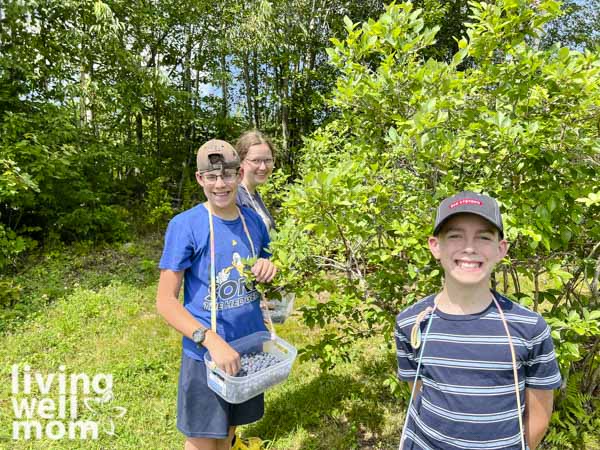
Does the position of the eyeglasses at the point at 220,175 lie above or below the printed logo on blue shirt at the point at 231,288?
above

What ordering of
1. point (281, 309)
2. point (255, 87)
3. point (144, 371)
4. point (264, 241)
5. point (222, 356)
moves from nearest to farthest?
point (222, 356) < point (264, 241) < point (281, 309) < point (144, 371) < point (255, 87)

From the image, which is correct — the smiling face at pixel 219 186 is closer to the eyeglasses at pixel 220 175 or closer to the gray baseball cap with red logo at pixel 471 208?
the eyeglasses at pixel 220 175

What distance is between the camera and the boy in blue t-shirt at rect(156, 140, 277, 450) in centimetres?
186

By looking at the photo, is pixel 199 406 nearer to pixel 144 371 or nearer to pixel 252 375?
pixel 252 375

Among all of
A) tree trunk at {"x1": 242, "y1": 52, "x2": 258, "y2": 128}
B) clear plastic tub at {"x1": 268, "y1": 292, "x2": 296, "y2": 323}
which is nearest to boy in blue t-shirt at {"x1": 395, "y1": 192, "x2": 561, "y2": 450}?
clear plastic tub at {"x1": 268, "y1": 292, "x2": 296, "y2": 323}

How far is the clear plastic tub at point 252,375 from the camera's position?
68.6 inches

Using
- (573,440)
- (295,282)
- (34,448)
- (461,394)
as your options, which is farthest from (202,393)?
(573,440)

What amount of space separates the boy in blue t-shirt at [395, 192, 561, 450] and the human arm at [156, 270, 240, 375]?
75cm

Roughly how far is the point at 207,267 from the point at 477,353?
1159 millimetres

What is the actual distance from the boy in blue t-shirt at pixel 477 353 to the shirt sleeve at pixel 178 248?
1.00m

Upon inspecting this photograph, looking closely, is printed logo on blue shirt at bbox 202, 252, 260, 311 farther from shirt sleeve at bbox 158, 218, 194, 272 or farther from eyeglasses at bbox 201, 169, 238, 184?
eyeglasses at bbox 201, 169, 238, 184

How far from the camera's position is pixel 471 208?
1359 millimetres

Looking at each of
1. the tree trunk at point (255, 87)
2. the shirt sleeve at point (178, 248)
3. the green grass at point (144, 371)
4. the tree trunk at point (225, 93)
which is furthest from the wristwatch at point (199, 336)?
the tree trunk at point (255, 87)

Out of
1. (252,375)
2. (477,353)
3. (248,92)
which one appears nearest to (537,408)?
(477,353)
